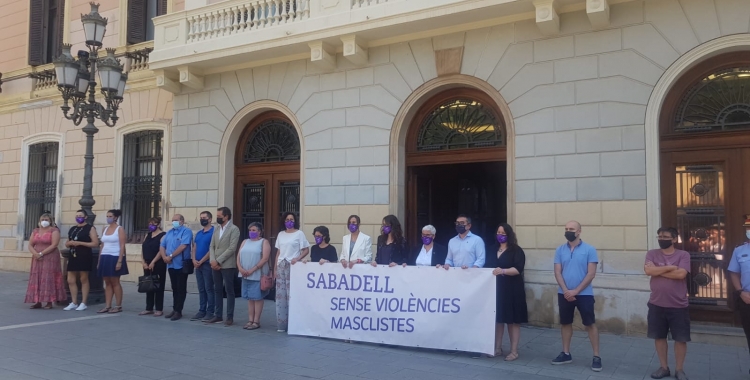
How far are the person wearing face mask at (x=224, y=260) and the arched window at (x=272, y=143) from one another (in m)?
3.51

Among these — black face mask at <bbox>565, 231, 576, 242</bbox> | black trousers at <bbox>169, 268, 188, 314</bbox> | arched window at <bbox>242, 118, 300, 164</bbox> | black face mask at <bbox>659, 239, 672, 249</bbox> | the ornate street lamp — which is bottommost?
black trousers at <bbox>169, 268, 188, 314</bbox>

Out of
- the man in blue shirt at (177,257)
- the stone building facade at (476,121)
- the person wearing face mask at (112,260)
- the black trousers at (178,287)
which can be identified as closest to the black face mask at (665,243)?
the stone building facade at (476,121)

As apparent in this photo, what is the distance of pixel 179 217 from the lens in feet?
33.6

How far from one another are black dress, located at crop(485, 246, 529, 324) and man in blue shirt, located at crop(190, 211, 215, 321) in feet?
16.5

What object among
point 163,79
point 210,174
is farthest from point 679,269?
point 163,79

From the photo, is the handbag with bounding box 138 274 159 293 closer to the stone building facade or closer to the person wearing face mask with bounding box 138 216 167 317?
the person wearing face mask with bounding box 138 216 167 317

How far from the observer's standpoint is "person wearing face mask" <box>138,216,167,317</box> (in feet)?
33.4

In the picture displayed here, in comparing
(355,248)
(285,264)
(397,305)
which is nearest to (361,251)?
(355,248)

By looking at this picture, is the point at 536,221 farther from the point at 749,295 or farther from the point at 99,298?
the point at 99,298

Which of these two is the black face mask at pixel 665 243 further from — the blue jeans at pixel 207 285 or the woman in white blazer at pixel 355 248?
the blue jeans at pixel 207 285

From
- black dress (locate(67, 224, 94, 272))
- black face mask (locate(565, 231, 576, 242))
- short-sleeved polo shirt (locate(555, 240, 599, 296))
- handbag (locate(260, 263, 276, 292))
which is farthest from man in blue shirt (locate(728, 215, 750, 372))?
black dress (locate(67, 224, 94, 272))

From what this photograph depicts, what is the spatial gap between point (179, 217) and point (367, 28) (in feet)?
16.0

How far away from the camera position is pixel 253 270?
9055mm

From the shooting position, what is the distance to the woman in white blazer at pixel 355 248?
8.41 metres
